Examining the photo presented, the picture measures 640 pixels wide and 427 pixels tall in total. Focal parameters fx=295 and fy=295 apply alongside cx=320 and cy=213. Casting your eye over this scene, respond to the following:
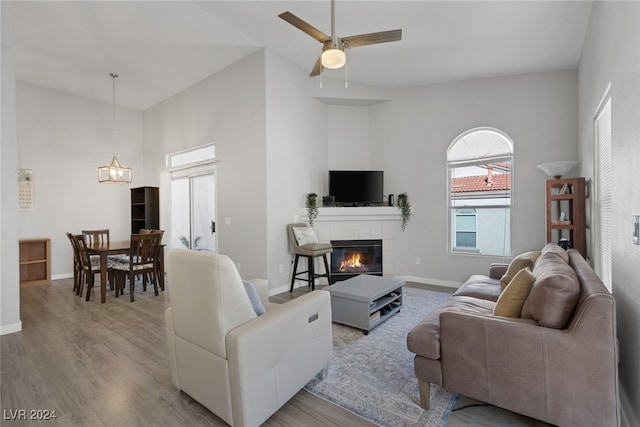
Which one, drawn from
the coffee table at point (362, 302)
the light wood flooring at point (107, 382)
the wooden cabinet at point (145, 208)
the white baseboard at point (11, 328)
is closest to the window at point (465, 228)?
the coffee table at point (362, 302)

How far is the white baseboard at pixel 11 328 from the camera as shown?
3.11 metres

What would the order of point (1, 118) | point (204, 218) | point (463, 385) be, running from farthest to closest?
point (204, 218) → point (1, 118) → point (463, 385)

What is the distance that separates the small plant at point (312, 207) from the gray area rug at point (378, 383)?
7.16ft

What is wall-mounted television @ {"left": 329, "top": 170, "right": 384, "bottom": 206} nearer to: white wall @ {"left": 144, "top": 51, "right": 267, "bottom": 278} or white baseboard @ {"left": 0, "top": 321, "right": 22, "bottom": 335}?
white wall @ {"left": 144, "top": 51, "right": 267, "bottom": 278}

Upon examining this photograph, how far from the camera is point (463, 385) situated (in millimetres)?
1735

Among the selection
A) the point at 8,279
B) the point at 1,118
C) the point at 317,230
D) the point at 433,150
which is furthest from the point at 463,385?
the point at 1,118

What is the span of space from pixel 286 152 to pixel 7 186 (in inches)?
130

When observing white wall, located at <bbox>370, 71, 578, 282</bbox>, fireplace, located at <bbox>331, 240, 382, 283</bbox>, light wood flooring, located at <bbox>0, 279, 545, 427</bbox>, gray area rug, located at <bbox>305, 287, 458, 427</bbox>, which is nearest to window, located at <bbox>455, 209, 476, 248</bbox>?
white wall, located at <bbox>370, 71, 578, 282</bbox>

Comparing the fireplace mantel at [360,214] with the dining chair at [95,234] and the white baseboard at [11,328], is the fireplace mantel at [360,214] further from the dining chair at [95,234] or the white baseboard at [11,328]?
the white baseboard at [11,328]

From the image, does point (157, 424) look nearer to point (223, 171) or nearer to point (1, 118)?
point (1, 118)

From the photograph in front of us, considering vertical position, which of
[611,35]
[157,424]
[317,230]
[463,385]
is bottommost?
[157,424]

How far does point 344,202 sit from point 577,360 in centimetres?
405

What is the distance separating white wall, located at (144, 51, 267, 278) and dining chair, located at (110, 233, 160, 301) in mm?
1068

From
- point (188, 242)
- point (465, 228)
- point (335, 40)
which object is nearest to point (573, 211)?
point (465, 228)
